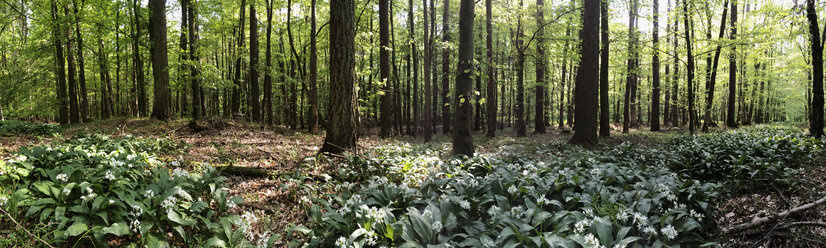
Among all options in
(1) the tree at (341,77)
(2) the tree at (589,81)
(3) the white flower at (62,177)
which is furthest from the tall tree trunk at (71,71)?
(2) the tree at (589,81)

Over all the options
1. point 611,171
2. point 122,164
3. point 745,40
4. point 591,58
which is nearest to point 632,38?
point 745,40

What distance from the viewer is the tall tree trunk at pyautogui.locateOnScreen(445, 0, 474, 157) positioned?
7766 millimetres

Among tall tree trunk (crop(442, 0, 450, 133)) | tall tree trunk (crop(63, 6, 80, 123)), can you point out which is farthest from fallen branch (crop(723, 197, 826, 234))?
tall tree trunk (crop(63, 6, 80, 123))

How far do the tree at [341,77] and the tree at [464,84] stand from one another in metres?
2.40

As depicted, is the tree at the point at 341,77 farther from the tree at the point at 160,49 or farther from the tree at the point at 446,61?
the tree at the point at 160,49

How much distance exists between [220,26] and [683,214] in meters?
22.6

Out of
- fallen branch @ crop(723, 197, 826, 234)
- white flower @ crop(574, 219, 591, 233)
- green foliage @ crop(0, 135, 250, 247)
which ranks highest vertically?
green foliage @ crop(0, 135, 250, 247)

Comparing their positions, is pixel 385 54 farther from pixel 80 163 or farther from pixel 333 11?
pixel 80 163

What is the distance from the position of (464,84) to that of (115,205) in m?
6.22

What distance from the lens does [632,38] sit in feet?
58.5

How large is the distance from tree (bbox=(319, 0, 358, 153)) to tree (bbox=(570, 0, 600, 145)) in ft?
25.4

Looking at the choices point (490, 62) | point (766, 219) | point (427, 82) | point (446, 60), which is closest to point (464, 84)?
point (766, 219)

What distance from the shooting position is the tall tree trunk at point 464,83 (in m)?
7.77

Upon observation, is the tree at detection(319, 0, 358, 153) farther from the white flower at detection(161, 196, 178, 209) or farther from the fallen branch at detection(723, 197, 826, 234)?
the fallen branch at detection(723, 197, 826, 234)
